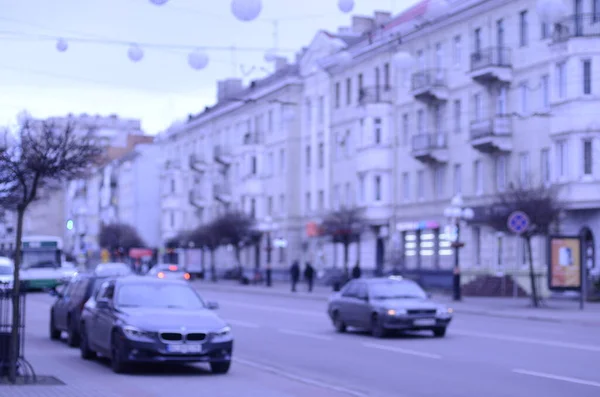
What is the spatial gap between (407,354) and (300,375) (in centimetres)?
417

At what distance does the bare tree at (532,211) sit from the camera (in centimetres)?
4016

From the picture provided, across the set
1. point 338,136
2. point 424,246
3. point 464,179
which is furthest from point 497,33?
point 338,136

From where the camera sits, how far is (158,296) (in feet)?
59.6

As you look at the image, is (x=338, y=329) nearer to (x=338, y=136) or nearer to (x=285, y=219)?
(x=338, y=136)

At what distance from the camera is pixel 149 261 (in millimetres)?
105688

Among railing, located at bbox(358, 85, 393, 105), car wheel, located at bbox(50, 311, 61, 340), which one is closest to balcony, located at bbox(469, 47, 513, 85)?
railing, located at bbox(358, 85, 393, 105)

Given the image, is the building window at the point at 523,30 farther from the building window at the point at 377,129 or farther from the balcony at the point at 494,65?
the building window at the point at 377,129

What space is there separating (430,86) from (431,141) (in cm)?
267

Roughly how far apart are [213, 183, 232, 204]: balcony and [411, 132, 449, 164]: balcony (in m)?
33.0

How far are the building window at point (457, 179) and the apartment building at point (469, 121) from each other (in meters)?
0.05

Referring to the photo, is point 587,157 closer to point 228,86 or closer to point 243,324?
point 243,324

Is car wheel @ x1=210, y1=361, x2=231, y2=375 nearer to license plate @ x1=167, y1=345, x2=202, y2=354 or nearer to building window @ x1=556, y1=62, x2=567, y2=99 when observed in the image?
license plate @ x1=167, y1=345, x2=202, y2=354

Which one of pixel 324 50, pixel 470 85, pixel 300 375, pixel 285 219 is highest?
pixel 324 50

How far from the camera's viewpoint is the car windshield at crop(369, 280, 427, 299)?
26750mm
